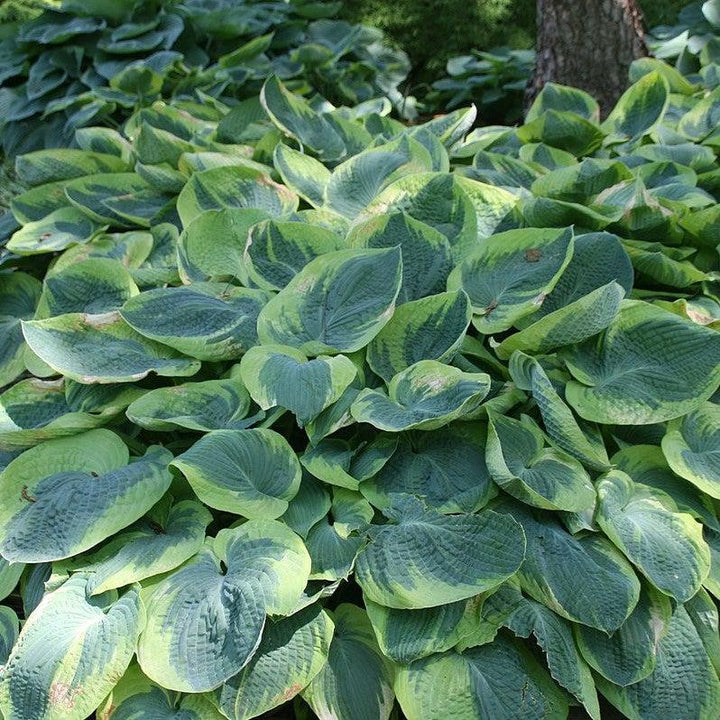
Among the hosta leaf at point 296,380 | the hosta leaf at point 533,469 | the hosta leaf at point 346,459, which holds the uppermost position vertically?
the hosta leaf at point 296,380

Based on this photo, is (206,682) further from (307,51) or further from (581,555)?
(307,51)

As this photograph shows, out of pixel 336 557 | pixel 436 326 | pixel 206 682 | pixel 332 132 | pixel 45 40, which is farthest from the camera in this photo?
pixel 45 40

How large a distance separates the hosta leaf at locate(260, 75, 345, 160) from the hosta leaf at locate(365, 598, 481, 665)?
1717 mm

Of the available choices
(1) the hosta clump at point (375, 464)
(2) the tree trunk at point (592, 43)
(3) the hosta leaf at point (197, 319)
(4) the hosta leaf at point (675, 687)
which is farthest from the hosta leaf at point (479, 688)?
(2) the tree trunk at point (592, 43)

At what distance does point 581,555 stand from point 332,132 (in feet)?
5.81

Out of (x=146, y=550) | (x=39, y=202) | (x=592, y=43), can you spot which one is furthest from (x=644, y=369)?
(x=592, y=43)

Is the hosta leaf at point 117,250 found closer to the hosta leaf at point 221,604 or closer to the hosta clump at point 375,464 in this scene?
the hosta clump at point 375,464

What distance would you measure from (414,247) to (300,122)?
1052 millimetres

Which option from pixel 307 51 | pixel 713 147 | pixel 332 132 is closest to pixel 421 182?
pixel 332 132

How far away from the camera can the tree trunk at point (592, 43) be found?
3.74m

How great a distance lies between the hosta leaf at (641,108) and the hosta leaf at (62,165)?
1.80m

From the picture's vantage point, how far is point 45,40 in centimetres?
465

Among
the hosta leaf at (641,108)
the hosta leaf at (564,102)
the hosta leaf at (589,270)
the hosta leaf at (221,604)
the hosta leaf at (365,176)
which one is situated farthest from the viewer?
the hosta leaf at (564,102)

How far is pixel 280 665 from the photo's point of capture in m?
1.35
